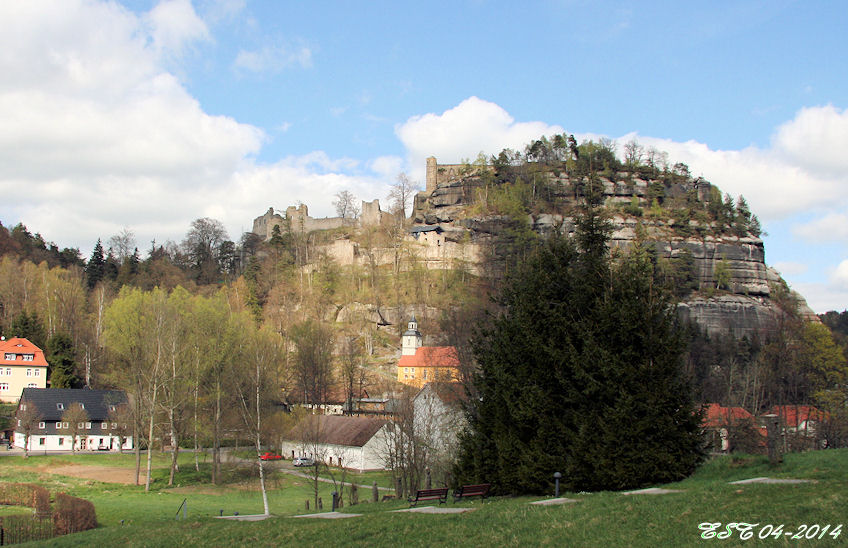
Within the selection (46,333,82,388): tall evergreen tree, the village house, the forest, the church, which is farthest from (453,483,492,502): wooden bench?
the village house

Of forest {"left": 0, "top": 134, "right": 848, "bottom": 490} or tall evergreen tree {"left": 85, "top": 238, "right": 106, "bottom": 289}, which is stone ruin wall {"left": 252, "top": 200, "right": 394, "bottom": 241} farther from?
tall evergreen tree {"left": 85, "top": 238, "right": 106, "bottom": 289}

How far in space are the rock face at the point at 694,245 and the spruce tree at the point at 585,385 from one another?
214ft

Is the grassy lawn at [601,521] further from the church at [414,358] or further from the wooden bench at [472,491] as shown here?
the church at [414,358]

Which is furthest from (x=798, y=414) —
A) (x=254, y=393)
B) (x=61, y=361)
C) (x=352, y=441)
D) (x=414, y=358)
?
(x=61, y=361)

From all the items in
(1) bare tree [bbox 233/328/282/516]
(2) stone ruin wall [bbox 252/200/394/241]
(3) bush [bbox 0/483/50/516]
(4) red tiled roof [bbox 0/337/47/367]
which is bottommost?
(3) bush [bbox 0/483/50/516]

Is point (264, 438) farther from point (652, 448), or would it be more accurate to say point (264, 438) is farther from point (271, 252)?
point (271, 252)

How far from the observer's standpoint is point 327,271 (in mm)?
86250

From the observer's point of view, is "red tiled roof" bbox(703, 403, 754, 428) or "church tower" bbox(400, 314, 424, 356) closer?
"red tiled roof" bbox(703, 403, 754, 428)

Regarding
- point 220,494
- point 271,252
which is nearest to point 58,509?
point 220,494

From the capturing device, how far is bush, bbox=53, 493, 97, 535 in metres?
20.2

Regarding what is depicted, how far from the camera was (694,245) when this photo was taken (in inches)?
3711

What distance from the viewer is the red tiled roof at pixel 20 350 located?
57.8 metres

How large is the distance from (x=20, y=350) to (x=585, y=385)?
55718mm

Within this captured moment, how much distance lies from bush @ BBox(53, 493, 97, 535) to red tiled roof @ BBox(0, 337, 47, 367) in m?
42.1
